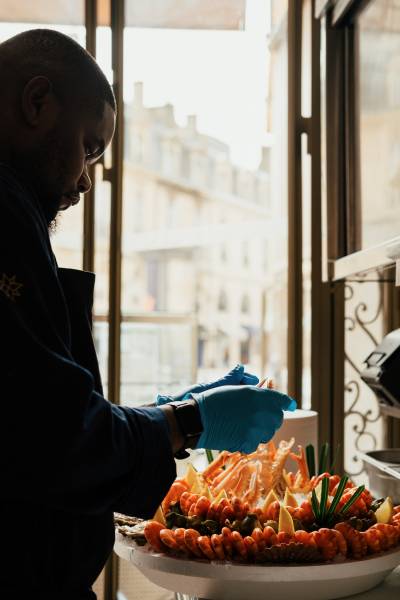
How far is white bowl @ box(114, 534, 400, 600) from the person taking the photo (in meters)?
0.98

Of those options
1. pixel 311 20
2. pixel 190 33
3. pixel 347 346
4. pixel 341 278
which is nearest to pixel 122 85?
pixel 190 33

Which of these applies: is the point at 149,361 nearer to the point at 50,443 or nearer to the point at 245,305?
the point at 50,443

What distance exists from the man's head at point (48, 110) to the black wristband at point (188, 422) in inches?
12.4

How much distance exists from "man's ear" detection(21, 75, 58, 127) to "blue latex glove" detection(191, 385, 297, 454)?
427 mm

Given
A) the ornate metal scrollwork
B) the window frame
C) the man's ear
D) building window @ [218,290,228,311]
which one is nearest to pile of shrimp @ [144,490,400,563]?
the man's ear

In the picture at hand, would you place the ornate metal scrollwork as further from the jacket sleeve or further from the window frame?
the jacket sleeve

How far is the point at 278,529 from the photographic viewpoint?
42.4 inches

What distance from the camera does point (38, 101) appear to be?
0.92 m

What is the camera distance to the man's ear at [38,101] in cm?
91

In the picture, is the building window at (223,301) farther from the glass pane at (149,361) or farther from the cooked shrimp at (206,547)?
the cooked shrimp at (206,547)

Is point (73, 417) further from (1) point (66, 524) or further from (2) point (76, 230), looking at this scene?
(2) point (76, 230)

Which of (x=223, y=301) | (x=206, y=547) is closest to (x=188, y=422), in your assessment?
(x=206, y=547)

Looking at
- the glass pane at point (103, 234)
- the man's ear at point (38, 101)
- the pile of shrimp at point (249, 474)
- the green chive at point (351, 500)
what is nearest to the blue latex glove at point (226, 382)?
the pile of shrimp at point (249, 474)

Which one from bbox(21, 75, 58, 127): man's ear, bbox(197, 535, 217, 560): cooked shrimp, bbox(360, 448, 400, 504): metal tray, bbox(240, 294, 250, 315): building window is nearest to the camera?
bbox(21, 75, 58, 127): man's ear
